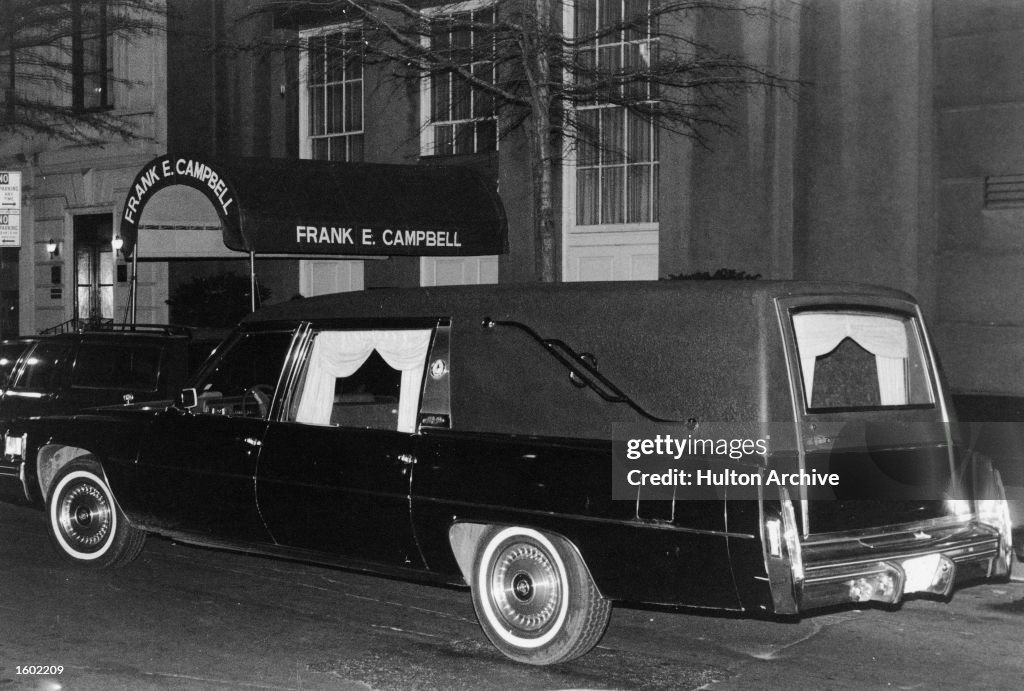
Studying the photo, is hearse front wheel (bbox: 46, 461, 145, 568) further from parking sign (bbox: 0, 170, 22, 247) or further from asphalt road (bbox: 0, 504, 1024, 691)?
parking sign (bbox: 0, 170, 22, 247)

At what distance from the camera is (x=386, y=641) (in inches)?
280

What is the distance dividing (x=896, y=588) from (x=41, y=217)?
936 inches

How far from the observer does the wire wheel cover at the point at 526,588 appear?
6.70 metres

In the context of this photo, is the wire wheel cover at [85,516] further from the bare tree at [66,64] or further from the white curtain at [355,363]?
the bare tree at [66,64]

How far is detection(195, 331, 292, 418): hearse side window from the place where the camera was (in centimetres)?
827

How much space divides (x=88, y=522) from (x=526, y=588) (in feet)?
12.4

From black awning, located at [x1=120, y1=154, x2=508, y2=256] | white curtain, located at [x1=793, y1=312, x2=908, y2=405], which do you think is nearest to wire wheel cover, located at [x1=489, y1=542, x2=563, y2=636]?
white curtain, located at [x1=793, y1=312, x2=908, y2=405]

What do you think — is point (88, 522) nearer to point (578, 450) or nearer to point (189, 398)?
point (189, 398)

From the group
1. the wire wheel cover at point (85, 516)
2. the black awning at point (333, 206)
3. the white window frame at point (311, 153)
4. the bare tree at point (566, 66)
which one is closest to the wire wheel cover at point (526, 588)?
the wire wheel cover at point (85, 516)

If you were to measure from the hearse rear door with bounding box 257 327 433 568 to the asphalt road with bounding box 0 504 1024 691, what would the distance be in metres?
0.52

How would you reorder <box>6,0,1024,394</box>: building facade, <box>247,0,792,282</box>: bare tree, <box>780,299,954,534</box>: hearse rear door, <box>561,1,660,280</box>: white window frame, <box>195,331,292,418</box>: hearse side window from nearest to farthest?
<box>780,299,954,534</box>: hearse rear door
<box>195,331,292,418</box>: hearse side window
<box>247,0,792,282</box>: bare tree
<box>6,0,1024,394</box>: building facade
<box>561,1,660,280</box>: white window frame

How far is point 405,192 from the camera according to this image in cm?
1762

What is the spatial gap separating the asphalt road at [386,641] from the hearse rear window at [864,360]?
128 centimetres

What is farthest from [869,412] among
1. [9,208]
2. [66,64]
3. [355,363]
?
[66,64]
